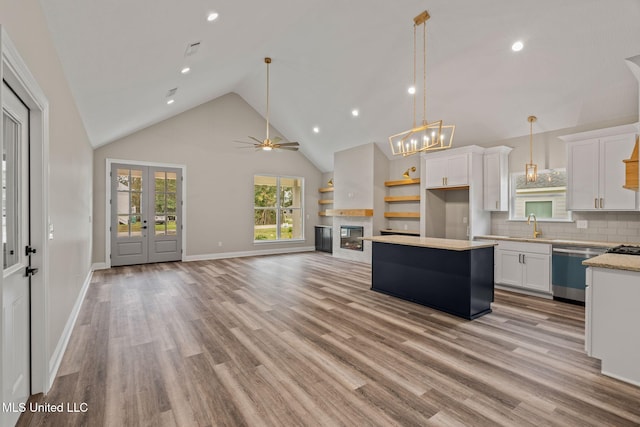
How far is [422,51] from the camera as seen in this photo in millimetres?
4625

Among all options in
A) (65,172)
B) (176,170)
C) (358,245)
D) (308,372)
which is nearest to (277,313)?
(308,372)

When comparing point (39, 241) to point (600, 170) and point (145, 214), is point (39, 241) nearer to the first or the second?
point (145, 214)

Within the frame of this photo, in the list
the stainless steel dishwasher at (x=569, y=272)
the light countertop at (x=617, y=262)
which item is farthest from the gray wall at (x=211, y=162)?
the light countertop at (x=617, y=262)

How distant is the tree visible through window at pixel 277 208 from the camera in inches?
357

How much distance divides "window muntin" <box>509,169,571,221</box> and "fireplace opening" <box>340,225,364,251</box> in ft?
11.2

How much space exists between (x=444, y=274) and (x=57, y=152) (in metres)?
4.36

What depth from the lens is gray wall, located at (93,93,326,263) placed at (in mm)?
7195

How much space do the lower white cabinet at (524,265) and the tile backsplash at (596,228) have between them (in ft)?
1.86

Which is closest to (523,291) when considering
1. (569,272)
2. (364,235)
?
(569,272)

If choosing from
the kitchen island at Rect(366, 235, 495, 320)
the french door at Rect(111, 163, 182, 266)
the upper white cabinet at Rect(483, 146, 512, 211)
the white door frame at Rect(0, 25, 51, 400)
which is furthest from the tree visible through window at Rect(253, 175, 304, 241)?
the white door frame at Rect(0, 25, 51, 400)

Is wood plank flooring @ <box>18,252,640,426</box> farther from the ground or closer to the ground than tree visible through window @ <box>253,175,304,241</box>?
closer to the ground

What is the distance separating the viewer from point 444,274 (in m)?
4.01

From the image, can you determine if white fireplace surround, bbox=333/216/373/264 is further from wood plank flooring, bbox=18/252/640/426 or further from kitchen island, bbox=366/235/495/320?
wood plank flooring, bbox=18/252/640/426

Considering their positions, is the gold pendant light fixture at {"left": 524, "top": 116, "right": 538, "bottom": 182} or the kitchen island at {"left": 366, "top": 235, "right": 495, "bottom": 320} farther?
the gold pendant light fixture at {"left": 524, "top": 116, "right": 538, "bottom": 182}
